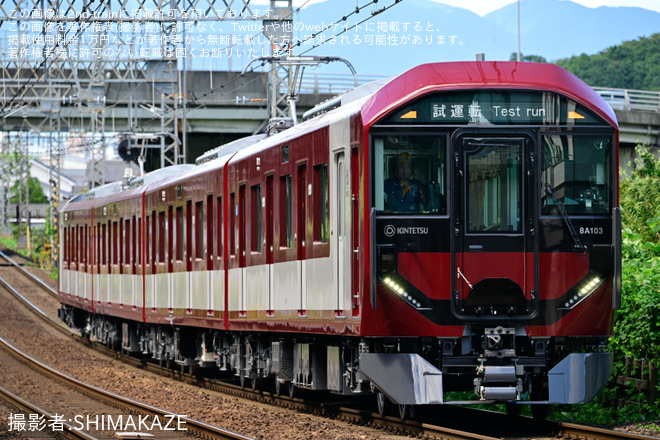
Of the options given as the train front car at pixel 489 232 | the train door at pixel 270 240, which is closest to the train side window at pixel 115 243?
the train door at pixel 270 240

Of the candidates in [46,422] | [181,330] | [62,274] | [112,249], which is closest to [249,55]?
[62,274]

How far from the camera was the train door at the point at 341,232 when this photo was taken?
11.6 metres

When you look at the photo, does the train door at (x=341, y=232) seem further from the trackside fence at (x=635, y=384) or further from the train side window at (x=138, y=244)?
the train side window at (x=138, y=244)

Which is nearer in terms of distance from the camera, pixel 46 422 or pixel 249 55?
pixel 46 422

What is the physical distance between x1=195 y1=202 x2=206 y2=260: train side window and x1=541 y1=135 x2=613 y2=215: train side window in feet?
29.1

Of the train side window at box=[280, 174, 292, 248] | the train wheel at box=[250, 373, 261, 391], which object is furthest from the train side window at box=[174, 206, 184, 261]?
the train side window at box=[280, 174, 292, 248]

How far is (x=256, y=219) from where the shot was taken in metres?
15.9

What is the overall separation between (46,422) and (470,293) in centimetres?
594

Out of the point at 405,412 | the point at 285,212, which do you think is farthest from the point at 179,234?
the point at 405,412

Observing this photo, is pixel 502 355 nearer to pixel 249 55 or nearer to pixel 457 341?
pixel 457 341

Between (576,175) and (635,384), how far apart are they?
2.88m

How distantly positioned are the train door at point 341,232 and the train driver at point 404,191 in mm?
644

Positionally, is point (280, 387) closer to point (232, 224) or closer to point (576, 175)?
point (232, 224)

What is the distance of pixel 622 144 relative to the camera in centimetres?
4200
